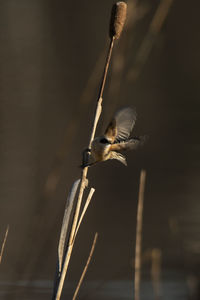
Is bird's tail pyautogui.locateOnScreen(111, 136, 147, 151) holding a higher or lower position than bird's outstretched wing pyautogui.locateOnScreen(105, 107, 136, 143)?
lower

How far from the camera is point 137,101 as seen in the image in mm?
4648

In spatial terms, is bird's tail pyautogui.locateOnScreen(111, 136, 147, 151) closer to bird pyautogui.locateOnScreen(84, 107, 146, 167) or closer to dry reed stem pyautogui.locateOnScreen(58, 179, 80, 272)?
bird pyautogui.locateOnScreen(84, 107, 146, 167)

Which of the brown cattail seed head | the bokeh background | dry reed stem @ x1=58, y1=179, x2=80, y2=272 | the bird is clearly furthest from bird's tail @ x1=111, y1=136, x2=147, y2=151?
the bokeh background

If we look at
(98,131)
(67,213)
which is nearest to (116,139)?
(67,213)

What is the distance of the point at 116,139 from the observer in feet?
5.55

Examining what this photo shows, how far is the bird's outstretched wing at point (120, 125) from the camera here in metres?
1.64

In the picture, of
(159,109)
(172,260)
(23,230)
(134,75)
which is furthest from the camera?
(159,109)

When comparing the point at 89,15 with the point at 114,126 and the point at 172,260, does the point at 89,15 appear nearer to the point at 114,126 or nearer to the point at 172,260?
the point at 172,260

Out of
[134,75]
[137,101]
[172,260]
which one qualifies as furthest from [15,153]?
[134,75]

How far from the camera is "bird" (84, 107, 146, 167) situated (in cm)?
164

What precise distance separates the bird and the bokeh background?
1.00 meters

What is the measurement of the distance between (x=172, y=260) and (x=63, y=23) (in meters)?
2.37

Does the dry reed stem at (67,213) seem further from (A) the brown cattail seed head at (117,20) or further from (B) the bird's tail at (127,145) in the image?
(A) the brown cattail seed head at (117,20)

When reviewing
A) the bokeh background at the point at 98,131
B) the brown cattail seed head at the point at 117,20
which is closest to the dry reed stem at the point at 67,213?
the brown cattail seed head at the point at 117,20
